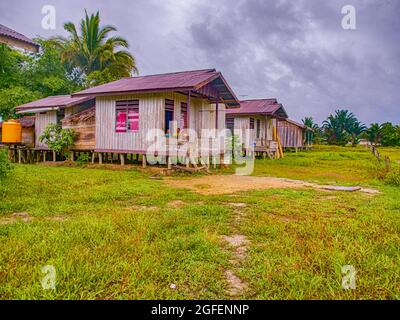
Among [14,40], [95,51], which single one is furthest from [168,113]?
[95,51]

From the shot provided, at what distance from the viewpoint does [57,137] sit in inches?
615

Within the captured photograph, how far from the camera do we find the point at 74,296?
102 inches

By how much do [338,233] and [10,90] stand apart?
898 inches

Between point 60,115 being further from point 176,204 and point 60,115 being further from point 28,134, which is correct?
point 176,204

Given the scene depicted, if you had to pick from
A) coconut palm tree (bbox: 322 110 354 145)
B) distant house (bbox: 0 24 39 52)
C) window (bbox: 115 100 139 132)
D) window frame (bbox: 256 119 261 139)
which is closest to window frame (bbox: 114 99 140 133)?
window (bbox: 115 100 139 132)

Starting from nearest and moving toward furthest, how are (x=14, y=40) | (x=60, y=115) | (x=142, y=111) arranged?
1. (x=14, y=40)
2. (x=142, y=111)
3. (x=60, y=115)

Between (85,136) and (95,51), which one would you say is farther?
(95,51)

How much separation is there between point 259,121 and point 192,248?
22231mm

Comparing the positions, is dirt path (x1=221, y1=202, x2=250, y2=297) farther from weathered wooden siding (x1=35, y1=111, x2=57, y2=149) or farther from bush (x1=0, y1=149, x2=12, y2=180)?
weathered wooden siding (x1=35, y1=111, x2=57, y2=149)

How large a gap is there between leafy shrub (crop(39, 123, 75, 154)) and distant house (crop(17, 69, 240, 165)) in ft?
1.31

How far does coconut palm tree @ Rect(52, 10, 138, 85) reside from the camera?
28516 millimetres

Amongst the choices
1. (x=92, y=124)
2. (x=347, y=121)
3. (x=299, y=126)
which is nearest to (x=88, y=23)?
(x=92, y=124)

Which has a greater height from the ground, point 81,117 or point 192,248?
point 81,117
